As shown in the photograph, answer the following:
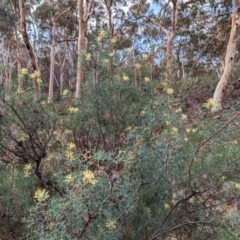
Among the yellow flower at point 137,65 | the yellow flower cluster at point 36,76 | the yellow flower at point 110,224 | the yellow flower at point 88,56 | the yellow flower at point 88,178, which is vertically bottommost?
the yellow flower at point 110,224

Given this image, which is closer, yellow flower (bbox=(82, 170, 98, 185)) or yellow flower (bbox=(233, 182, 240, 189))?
yellow flower (bbox=(82, 170, 98, 185))

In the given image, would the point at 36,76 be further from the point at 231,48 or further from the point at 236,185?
the point at 231,48

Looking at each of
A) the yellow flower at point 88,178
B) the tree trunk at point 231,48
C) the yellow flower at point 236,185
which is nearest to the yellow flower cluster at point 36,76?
the yellow flower at point 88,178

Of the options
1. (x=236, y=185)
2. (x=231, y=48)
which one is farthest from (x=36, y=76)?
(x=231, y=48)

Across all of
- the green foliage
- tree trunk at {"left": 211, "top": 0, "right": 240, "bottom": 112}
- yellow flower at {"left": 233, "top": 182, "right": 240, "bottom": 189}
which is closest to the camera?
the green foliage

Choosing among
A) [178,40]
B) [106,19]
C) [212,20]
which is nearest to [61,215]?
[212,20]

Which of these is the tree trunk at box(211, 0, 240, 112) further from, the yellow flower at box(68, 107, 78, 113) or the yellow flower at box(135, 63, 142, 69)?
the yellow flower at box(68, 107, 78, 113)

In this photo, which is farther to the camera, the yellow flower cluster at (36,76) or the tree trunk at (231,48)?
the tree trunk at (231,48)

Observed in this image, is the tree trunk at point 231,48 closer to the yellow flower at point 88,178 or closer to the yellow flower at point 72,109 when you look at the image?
the yellow flower at point 72,109

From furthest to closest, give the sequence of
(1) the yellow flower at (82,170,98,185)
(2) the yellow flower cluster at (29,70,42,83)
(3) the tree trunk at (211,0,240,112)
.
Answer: (3) the tree trunk at (211,0,240,112), (2) the yellow flower cluster at (29,70,42,83), (1) the yellow flower at (82,170,98,185)

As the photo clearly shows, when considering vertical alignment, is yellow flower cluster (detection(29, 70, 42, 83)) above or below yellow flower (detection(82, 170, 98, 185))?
above

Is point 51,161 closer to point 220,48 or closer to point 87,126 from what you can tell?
point 87,126

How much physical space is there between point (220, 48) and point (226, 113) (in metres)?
11.0

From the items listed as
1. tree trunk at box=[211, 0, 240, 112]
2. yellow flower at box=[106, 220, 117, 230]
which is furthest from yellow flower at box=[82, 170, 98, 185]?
tree trunk at box=[211, 0, 240, 112]
